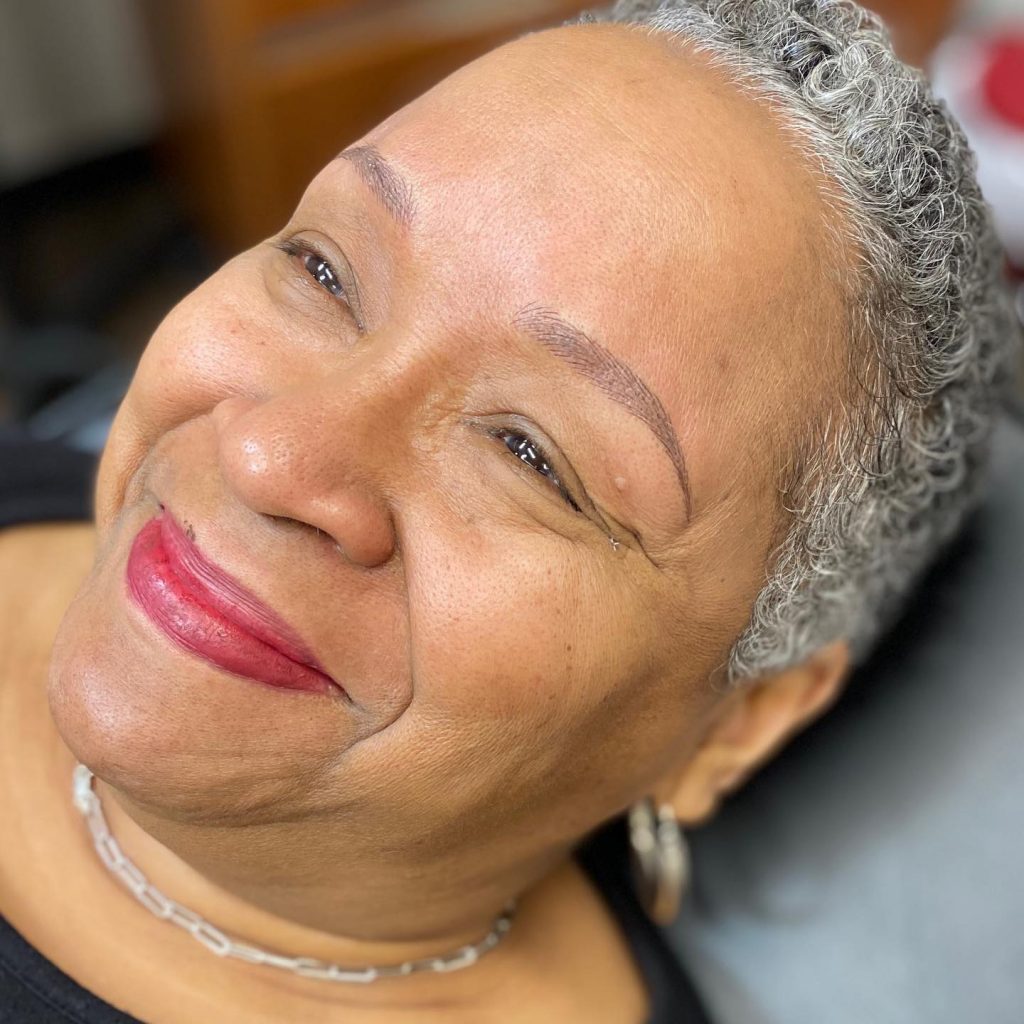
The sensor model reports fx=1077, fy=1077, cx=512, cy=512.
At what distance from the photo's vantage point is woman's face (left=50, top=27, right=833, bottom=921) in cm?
69

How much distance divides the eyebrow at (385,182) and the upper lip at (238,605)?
0.84 feet

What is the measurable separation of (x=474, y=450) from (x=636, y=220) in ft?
0.60

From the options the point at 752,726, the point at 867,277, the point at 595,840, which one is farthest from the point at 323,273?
the point at 595,840

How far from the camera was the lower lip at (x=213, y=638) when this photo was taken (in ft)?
2.28

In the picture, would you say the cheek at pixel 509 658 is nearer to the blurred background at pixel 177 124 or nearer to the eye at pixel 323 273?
the eye at pixel 323 273

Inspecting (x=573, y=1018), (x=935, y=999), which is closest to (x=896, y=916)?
(x=935, y=999)

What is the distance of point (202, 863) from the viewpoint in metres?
0.82

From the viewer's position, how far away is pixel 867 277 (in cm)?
76

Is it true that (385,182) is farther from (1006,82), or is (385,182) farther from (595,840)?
(1006,82)

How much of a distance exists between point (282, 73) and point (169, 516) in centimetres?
139

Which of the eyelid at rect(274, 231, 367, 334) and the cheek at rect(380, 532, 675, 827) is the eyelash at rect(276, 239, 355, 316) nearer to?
the eyelid at rect(274, 231, 367, 334)

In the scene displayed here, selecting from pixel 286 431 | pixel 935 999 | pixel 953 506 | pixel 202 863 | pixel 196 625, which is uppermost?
pixel 286 431

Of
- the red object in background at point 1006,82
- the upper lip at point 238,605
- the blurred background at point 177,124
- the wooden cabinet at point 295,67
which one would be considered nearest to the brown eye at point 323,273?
the upper lip at point 238,605

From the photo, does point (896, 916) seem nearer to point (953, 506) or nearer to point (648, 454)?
point (953, 506)
